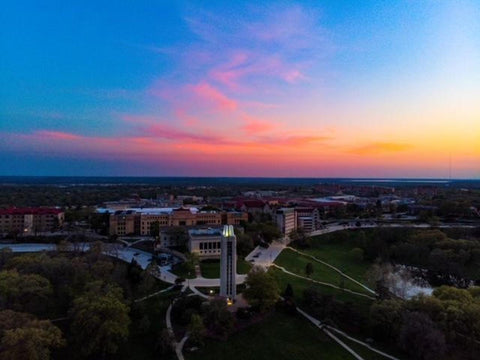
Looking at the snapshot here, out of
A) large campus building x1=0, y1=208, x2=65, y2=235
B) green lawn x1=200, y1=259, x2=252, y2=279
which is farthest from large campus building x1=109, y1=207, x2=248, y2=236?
green lawn x1=200, y1=259, x2=252, y2=279

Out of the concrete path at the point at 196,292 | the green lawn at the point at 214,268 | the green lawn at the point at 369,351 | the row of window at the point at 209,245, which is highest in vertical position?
the row of window at the point at 209,245

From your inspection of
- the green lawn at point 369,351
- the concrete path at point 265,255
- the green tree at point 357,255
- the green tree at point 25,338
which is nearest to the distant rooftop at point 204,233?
the concrete path at point 265,255

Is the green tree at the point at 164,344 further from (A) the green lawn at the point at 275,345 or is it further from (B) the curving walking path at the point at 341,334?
(B) the curving walking path at the point at 341,334

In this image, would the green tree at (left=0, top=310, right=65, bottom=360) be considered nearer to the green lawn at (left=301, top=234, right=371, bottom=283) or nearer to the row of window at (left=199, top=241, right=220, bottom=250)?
the row of window at (left=199, top=241, right=220, bottom=250)

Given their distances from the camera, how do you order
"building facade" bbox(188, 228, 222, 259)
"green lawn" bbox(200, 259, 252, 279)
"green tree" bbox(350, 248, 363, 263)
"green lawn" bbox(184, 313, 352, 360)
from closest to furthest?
1. "green lawn" bbox(184, 313, 352, 360)
2. "green lawn" bbox(200, 259, 252, 279)
3. "building facade" bbox(188, 228, 222, 259)
4. "green tree" bbox(350, 248, 363, 263)

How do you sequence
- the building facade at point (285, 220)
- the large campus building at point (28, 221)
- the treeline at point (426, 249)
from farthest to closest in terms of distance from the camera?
1. the building facade at point (285, 220)
2. the large campus building at point (28, 221)
3. the treeline at point (426, 249)
